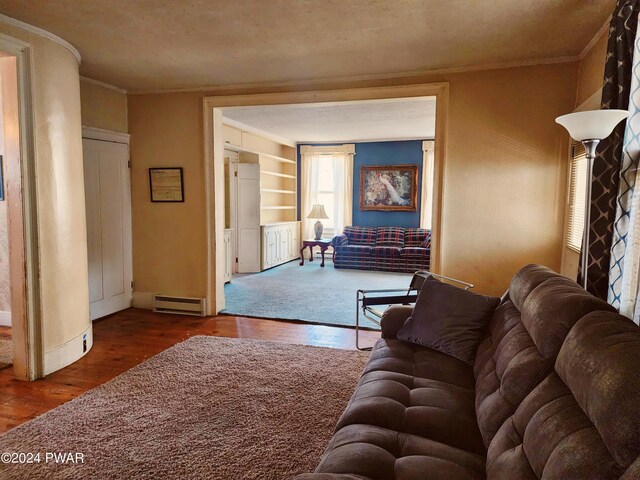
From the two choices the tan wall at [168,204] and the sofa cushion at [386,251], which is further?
the sofa cushion at [386,251]

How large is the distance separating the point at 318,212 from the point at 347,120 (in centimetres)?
241

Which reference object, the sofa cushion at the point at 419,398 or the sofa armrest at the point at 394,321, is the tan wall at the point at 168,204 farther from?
the sofa cushion at the point at 419,398

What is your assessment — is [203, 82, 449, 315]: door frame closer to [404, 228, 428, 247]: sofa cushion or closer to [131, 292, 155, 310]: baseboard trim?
[131, 292, 155, 310]: baseboard trim

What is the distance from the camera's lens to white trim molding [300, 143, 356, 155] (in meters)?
8.97

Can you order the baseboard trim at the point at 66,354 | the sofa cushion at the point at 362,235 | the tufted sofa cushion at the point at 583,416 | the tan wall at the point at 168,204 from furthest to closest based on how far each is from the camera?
1. the sofa cushion at the point at 362,235
2. the tan wall at the point at 168,204
3. the baseboard trim at the point at 66,354
4. the tufted sofa cushion at the point at 583,416

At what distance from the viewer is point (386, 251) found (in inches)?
310

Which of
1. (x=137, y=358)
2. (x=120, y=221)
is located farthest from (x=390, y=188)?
(x=137, y=358)

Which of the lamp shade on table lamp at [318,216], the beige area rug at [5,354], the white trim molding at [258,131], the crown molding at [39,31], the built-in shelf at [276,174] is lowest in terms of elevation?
the beige area rug at [5,354]

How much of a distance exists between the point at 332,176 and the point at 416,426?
7.94 meters

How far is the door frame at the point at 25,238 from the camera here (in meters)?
2.93

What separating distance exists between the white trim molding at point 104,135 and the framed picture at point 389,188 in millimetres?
5194

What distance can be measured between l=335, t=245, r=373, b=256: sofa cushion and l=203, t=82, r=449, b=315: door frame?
3.55 meters

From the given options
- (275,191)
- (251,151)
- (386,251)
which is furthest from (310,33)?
(275,191)

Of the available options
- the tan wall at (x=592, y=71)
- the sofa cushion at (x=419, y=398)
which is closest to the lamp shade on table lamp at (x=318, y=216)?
the tan wall at (x=592, y=71)
